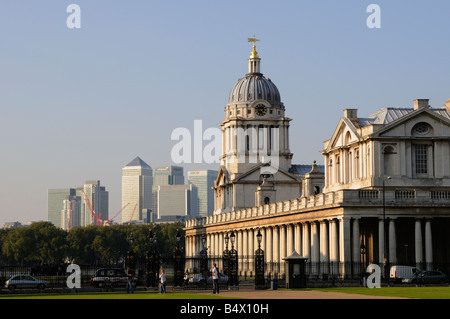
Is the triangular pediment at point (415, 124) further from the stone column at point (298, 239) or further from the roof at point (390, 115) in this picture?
the stone column at point (298, 239)

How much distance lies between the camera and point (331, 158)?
123 metres

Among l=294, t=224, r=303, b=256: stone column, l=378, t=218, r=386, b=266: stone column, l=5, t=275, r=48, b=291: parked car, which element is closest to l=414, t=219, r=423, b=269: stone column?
l=378, t=218, r=386, b=266: stone column

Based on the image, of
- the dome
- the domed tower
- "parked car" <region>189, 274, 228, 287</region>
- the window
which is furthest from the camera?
the dome

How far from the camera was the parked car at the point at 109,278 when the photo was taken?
8844 cm

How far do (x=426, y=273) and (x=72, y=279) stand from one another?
31971 millimetres

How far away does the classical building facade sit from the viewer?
331ft

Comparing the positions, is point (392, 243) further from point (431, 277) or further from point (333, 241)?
point (431, 277)

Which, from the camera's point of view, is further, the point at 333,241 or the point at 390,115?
the point at 390,115

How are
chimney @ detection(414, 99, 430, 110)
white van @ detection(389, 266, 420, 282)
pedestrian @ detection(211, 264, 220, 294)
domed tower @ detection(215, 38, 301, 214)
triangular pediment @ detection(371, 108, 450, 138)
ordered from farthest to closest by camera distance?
domed tower @ detection(215, 38, 301, 214), chimney @ detection(414, 99, 430, 110), triangular pediment @ detection(371, 108, 450, 138), white van @ detection(389, 266, 420, 282), pedestrian @ detection(211, 264, 220, 294)

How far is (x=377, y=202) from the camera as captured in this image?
100875 mm

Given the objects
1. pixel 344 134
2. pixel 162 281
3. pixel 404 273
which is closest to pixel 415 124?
pixel 344 134

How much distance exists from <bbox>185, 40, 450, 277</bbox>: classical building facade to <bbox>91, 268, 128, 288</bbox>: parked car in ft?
49.9

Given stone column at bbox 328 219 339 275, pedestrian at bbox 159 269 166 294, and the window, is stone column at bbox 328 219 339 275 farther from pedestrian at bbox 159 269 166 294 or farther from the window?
pedestrian at bbox 159 269 166 294

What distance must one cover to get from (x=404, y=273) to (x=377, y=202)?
499 inches
